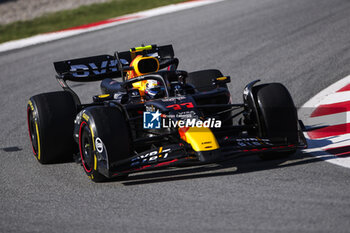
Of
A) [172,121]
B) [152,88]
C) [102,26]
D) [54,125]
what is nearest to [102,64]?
[152,88]

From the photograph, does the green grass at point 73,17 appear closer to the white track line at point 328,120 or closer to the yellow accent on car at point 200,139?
the white track line at point 328,120

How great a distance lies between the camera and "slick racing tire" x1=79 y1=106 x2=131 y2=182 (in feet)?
21.0

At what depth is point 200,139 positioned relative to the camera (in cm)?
631

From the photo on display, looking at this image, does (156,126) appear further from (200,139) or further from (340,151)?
(340,151)

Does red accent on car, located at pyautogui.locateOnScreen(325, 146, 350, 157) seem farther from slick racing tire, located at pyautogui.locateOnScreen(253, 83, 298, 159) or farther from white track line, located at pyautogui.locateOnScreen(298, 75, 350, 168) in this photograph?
slick racing tire, located at pyautogui.locateOnScreen(253, 83, 298, 159)

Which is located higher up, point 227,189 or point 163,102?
point 163,102

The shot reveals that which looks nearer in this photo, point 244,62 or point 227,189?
point 227,189

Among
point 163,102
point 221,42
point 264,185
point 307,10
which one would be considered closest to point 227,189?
point 264,185

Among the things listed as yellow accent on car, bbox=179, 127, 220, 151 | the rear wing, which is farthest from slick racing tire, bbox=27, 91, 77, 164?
yellow accent on car, bbox=179, 127, 220, 151

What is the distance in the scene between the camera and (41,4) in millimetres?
24266

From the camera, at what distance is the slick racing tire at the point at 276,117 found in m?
6.94

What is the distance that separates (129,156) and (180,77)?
1.66 meters

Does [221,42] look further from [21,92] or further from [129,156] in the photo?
[129,156]

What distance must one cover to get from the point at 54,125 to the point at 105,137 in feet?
4.63
